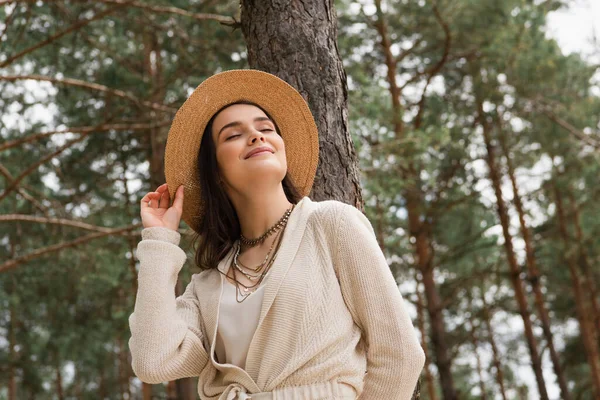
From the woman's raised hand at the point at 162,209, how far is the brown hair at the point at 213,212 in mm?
101

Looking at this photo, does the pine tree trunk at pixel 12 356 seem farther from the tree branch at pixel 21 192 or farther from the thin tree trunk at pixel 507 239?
the thin tree trunk at pixel 507 239

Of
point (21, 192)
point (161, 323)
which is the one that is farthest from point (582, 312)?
point (161, 323)

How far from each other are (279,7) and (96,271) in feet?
20.2

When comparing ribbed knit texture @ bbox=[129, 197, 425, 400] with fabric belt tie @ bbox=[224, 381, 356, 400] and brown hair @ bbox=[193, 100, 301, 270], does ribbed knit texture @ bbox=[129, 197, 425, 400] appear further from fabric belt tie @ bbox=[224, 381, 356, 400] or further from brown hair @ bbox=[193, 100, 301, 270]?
brown hair @ bbox=[193, 100, 301, 270]

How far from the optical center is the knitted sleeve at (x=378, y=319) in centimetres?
194

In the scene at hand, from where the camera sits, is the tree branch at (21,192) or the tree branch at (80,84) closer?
the tree branch at (80,84)

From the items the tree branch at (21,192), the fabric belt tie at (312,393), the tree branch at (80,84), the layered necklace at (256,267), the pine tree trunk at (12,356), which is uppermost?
the pine tree trunk at (12,356)

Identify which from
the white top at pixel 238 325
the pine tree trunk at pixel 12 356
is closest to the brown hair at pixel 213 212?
the white top at pixel 238 325

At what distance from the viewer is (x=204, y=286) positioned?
7.44ft

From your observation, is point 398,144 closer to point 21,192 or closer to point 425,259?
point 425,259

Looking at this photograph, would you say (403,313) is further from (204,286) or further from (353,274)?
(204,286)

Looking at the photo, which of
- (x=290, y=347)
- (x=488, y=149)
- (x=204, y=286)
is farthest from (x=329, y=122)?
(x=488, y=149)

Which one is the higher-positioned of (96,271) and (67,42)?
(67,42)

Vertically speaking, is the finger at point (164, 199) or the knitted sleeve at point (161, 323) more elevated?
the finger at point (164, 199)
